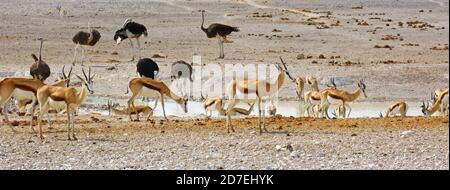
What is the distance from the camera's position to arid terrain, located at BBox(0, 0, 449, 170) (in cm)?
1161

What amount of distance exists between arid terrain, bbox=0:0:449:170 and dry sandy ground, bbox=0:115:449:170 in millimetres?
18

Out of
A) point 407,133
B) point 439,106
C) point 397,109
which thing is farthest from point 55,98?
point 439,106

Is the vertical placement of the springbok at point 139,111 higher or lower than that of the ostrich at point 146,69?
lower

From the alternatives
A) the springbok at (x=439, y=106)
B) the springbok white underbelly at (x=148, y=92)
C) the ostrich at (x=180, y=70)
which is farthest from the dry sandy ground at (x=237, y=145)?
the ostrich at (x=180, y=70)

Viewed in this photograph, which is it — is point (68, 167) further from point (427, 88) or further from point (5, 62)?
point (5, 62)

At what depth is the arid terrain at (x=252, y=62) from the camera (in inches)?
457

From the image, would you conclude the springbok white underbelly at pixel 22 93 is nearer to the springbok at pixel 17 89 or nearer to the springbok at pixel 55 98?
the springbok at pixel 17 89

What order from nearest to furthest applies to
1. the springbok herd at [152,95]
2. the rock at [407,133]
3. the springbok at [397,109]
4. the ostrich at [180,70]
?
1. the springbok herd at [152,95]
2. the rock at [407,133]
3. the springbok at [397,109]
4. the ostrich at [180,70]

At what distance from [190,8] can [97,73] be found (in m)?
34.8

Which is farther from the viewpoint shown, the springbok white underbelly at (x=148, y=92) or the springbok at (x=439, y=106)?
the springbok at (x=439, y=106)

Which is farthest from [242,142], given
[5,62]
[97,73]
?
[5,62]

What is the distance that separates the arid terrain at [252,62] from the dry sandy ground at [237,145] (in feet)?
0.06

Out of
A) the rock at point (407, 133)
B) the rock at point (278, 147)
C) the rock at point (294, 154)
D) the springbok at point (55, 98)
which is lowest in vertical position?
the rock at point (294, 154)
